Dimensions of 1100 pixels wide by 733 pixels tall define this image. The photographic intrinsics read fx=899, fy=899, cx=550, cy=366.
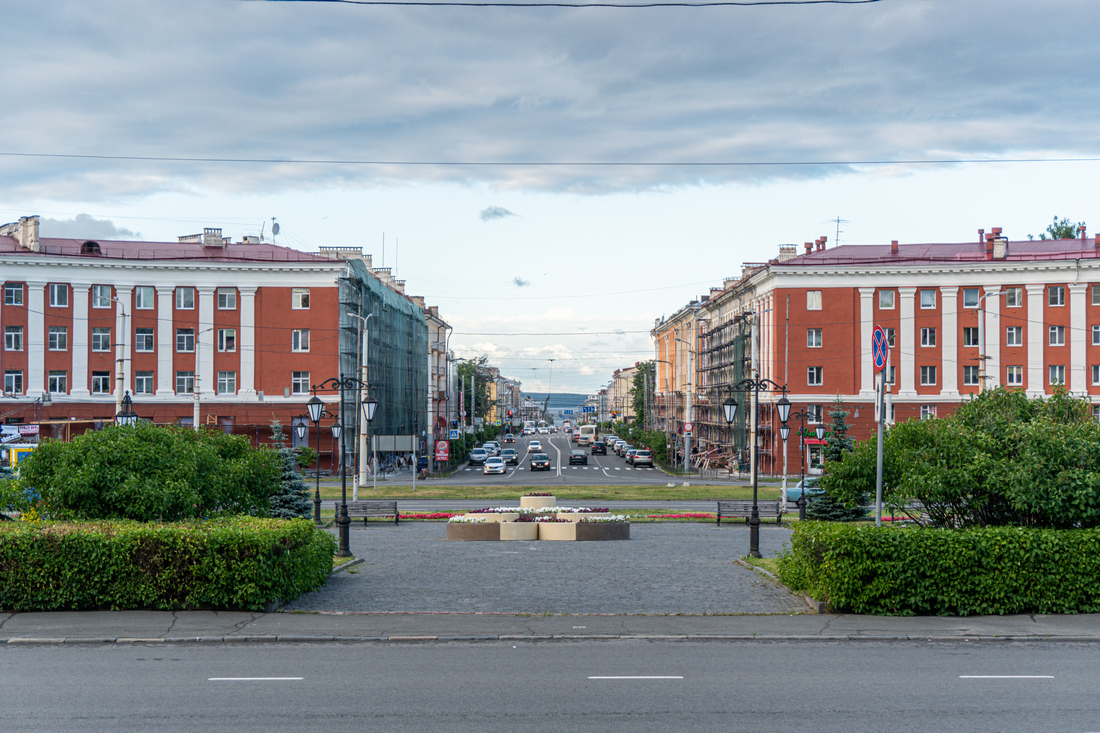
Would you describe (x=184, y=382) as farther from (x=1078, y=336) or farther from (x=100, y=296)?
(x=1078, y=336)

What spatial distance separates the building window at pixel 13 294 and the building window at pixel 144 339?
27.0 feet

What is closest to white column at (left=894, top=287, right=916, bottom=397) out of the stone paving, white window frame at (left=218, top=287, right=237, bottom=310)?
the stone paving

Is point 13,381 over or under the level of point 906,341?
under

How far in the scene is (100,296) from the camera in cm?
6294

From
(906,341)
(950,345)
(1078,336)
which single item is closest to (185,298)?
(906,341)

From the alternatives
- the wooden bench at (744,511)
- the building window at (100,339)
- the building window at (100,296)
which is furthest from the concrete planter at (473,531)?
the building window at (100,296)

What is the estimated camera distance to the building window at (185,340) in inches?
2462

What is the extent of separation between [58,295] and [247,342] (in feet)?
44.4

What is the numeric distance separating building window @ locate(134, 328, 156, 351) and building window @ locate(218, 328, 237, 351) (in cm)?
455

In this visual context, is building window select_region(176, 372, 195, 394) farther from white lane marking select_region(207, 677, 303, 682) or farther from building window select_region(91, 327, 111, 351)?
white lane marking select_region(207, 677, 303, 682)

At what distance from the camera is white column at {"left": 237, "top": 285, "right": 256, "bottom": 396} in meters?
62.2

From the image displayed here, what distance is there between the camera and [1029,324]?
61906mm

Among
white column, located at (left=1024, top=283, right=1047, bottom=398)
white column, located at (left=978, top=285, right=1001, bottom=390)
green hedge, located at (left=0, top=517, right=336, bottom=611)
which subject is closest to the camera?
green hedge, located at (left=0, top=517, right=336, bottom=611)

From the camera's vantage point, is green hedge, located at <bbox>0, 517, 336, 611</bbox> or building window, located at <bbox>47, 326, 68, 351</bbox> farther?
building window, located at <bbox>47, 326, 68, 351</bbox>
